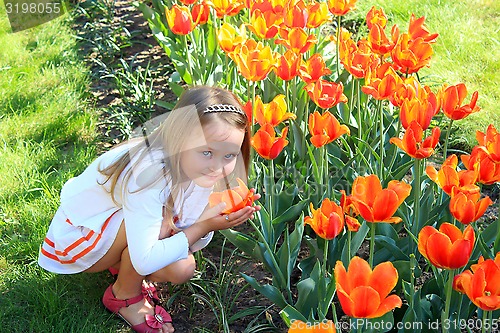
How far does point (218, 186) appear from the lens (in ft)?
7.42

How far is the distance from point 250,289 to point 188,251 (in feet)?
0.91

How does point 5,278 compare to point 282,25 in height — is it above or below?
below

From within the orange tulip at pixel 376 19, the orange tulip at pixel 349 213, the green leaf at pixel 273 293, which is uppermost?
the orange tulip at pixel 376 19

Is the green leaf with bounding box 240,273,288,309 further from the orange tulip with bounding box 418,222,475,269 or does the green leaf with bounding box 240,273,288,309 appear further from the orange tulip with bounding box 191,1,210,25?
the orange tulip with bounding box 191,1,210,25

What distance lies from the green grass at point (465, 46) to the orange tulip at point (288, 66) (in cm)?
101

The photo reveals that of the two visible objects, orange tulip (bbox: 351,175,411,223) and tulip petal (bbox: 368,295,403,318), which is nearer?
tulip petal (bbox: 368,295,403,318)

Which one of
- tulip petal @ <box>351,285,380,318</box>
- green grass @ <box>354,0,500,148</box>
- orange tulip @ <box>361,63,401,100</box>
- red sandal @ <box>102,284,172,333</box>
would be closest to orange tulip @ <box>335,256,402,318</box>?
tulip petal @ <box>351,285,380,318</box>

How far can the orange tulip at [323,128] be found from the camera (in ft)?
6.50

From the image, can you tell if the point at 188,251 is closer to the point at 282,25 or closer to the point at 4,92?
the point at 282,25

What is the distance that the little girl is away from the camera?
201cm

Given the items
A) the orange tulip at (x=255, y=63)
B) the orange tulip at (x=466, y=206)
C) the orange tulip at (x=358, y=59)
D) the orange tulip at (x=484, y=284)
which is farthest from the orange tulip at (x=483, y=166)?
the orange tulip at (x=255, y=63)

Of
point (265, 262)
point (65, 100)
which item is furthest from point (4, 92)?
point (265, 262)

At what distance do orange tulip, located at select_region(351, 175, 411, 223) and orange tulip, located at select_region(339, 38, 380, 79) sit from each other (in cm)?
72

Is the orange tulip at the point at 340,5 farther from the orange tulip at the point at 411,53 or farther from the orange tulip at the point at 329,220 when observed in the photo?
the orange tulip at the point at 329,220
